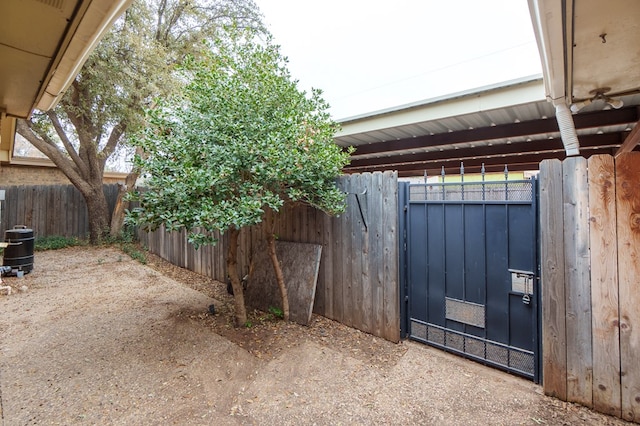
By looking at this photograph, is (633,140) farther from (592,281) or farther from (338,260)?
(338,260)

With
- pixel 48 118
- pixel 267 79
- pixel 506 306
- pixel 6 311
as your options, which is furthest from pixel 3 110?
pixel 48 118

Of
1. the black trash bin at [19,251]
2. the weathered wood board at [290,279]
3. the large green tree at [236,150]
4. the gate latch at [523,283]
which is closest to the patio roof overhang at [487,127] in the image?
the large green tree at [236,150]

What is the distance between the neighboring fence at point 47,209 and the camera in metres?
9.09

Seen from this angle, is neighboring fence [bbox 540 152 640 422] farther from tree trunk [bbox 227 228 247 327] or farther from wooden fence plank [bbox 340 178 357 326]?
tree trunk [bbox 227 228 247 327]

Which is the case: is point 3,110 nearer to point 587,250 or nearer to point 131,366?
point 131,366

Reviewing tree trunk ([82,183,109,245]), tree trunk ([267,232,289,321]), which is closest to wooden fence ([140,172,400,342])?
tree trunk ([267,232,289,321])

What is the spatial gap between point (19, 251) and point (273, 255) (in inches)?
227

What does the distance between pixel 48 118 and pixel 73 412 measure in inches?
350

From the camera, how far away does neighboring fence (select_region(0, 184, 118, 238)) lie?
9094 millimetres

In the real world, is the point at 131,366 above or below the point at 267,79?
below

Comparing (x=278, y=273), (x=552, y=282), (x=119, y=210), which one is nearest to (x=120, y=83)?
(x=119, y=210)

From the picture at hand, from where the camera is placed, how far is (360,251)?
3.31 m

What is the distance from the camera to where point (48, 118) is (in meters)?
7.87

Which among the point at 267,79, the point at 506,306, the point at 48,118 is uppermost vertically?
the point at 48,118
